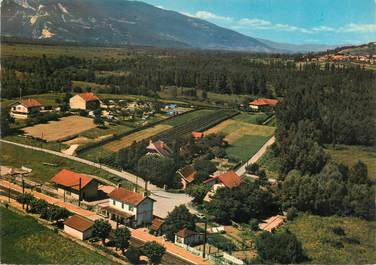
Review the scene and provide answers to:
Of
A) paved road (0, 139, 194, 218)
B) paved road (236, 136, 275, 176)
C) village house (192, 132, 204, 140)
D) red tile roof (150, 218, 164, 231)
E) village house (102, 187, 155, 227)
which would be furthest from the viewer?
village house (192, 132, 204, 140)

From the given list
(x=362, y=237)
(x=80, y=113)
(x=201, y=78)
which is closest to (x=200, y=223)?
(x=362, y=237)

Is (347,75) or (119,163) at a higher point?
(347,75)

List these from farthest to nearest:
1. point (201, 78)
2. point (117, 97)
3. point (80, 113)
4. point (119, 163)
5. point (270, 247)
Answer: point (201, 78) < point (117, 97) < point (80, 113) < point (119, 163) < point (270, 247)

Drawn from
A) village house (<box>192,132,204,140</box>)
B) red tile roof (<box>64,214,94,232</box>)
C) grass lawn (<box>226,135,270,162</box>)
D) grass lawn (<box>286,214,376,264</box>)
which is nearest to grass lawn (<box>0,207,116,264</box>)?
red tile roof (<box>64,214,94,232</box>)

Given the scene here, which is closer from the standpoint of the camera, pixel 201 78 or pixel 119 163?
pixel 119 163

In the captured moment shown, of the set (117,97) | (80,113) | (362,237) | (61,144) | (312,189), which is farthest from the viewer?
(117,97)

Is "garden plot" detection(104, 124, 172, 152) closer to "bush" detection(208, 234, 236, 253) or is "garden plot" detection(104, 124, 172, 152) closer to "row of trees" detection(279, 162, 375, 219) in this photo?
Result: "row of trees" detection(279, 162, 375, 219)

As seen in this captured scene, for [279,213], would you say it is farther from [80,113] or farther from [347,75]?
[347,75]
